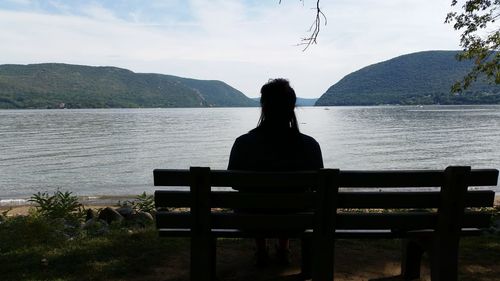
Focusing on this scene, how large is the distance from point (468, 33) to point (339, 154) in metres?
25.0

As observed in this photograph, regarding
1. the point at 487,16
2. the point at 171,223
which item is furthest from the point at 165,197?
the point at 487,16

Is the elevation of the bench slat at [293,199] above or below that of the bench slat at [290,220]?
above

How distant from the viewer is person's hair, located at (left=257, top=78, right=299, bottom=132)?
14.3 feet

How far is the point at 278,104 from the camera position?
14.3 ft

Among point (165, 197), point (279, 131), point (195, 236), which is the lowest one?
point (195, 236)

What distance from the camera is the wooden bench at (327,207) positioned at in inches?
151

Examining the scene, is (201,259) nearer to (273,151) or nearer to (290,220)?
(290,220)

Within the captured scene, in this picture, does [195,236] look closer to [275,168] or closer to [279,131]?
[275,168]

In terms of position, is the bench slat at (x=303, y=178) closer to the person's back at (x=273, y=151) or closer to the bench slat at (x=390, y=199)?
the bench slat at (x=390, y=199)

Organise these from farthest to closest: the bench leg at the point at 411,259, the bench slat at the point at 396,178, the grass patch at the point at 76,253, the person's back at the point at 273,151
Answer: the grass patch at the point at 76,253
the bench leg at the point at 411,259
the person's back at the point at 273,151
the bench slat at the point at 396,178

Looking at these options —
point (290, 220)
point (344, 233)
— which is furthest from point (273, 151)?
point (344, 233)

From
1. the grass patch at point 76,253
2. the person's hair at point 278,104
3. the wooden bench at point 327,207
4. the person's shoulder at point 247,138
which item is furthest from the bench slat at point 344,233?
the grass patch at point 76,253

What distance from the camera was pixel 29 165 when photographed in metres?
30.8

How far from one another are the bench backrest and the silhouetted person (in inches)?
13.7
